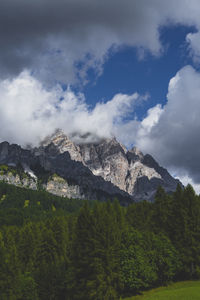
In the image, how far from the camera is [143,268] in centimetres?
5069

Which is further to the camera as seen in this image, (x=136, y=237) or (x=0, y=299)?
(x=136, y=237)

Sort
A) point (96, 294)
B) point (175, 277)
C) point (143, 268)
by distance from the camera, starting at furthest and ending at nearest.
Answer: point (175, 277), point (143, 268), point (96, 294)

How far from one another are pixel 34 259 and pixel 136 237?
3526 centimetres

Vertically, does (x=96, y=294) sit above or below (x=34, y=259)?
below

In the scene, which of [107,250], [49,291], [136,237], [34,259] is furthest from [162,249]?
[34,259]

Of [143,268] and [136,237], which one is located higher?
[136,237]

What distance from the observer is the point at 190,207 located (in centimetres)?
5984

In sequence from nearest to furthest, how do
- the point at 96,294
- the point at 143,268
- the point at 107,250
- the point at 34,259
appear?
the point at 96,294, the point at 107,250, the point at 143,268, the point at 34,259

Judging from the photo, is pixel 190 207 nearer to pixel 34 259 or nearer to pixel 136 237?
pixel 136 237

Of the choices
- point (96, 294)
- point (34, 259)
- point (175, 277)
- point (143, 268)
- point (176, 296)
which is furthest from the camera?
point (34, 259)

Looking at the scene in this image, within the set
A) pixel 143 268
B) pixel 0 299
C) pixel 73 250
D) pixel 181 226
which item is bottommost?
pixel 0 299

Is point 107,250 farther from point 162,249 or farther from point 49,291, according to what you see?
point 49,291

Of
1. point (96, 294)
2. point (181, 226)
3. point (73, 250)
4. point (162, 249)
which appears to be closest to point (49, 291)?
point (73, 250)

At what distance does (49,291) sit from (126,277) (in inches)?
679
